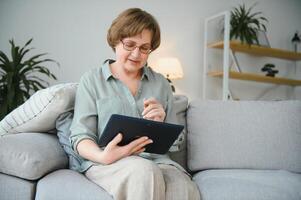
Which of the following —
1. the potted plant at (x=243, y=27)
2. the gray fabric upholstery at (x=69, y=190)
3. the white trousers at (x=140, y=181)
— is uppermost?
the potted plant at (x=243, y=27)

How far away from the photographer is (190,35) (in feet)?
13.0

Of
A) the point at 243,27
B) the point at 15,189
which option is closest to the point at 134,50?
the point at 15,189

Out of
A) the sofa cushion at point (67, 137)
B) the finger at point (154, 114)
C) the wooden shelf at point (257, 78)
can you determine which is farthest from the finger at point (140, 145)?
the wooden shelf at point (257, 78)

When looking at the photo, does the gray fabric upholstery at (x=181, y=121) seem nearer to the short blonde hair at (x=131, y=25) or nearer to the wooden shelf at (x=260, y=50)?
the short blonde hair at (x=131, y=25)

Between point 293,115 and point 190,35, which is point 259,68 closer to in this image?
point 190,35

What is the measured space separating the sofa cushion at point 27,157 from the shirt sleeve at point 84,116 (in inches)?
4.3

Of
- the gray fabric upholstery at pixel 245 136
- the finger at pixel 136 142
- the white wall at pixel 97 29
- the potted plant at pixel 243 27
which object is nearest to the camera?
the finger at pixel 136 142

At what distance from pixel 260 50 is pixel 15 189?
3.55 metres

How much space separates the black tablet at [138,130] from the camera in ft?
3.31

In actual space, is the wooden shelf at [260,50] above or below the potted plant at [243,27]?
below

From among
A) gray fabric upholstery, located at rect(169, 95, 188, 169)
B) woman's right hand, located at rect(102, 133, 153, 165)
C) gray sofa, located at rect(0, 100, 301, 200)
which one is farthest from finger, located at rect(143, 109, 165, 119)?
gray fabric upholstery, located at rect(169, 95, 188, 169)

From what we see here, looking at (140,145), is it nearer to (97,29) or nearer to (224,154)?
(224,154)

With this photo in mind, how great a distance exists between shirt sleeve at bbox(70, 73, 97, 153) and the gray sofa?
138mm

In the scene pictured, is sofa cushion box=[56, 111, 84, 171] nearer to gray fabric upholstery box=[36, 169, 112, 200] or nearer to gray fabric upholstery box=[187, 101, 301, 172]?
gray fabric upholstery box=[36, 169, 112, 200]
